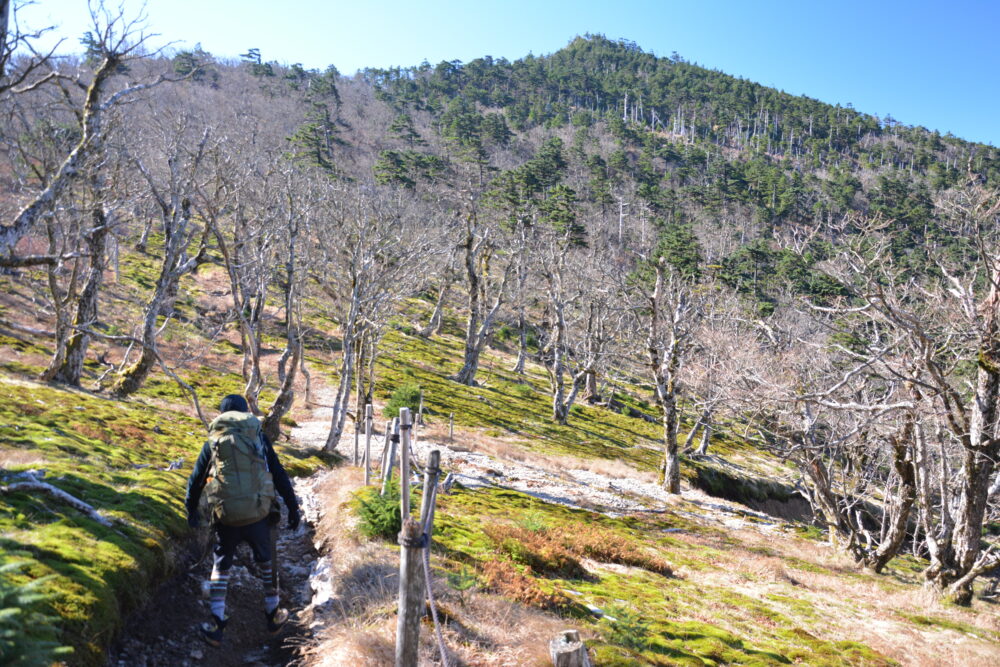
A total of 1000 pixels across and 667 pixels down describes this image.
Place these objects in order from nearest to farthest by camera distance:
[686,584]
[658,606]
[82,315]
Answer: [658,606] → [686,584] → [82,315]

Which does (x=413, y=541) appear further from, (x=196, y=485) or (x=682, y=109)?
(x=682, y=109)

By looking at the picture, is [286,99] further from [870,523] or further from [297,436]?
[870,523]

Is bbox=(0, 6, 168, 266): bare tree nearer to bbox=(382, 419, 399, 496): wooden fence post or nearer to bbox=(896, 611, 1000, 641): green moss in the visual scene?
bbox=(382, 419, 399, 496): wooden fence post

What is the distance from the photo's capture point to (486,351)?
4559 centimetres

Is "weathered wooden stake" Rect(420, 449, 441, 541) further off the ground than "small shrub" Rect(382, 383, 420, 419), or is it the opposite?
"weathered wooden stake" Rect(420, 449, 441, 541)

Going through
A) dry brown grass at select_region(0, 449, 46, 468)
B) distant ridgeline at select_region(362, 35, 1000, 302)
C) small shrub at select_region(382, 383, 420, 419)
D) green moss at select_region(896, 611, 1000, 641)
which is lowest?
small shrub at select_region(382, 383, 420, 419)

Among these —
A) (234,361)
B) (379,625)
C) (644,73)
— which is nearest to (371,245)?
(379,625)

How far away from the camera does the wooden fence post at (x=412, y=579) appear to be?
14.2ft

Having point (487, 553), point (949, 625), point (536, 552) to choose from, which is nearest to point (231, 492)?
point (487, 553)

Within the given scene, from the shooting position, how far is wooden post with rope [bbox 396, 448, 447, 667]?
4.34 meters

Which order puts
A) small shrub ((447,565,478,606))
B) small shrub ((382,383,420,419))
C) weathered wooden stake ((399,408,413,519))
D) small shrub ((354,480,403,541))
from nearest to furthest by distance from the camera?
weathered wooden stake ((399,408,413,519)) < small shrub ((447,565,478,606)) < small shrub ((354,480,403,541)) < small shrub ((382,383,420,419))

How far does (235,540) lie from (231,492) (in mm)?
525

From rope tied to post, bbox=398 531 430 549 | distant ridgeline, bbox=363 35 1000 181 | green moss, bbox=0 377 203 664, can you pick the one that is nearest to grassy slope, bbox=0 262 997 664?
green moss, bbox=0 377 203 664

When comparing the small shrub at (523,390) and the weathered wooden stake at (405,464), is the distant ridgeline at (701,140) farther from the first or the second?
the weathered wooden stake at (405,464)
